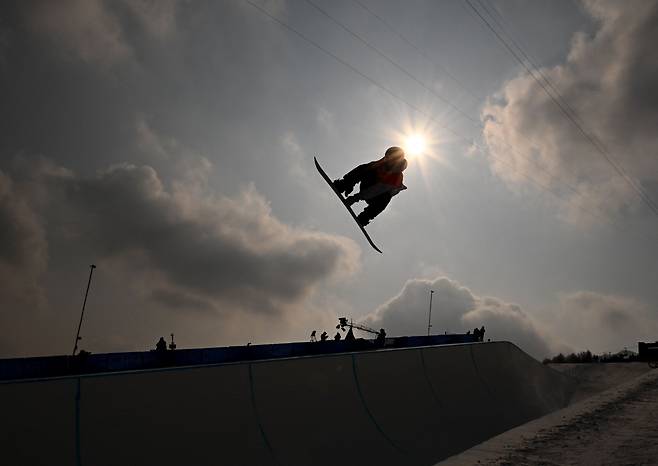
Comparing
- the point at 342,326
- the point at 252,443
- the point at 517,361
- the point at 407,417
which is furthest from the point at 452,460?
Result: the point at 342,326

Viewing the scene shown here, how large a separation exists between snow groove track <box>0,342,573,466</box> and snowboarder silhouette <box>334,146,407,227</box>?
5.08 metres

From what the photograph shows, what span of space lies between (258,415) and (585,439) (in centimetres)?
712

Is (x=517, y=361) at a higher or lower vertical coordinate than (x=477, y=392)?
higher

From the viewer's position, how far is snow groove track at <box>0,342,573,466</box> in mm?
7102

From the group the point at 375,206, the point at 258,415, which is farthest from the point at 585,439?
the point at 375,206

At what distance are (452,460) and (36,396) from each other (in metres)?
7.17

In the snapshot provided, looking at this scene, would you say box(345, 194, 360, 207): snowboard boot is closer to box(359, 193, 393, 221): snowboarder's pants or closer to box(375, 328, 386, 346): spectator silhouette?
box(359, 193, 393, 221): snowboarder's pants

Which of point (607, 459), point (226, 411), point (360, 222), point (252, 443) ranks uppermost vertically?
point (360, 222)

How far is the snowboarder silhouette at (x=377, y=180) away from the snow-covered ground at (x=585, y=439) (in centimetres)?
709

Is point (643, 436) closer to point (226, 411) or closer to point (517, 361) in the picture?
point (226, 411)

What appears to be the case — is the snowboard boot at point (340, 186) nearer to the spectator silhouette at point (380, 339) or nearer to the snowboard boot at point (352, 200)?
the snowboard boot at point (352, 200)

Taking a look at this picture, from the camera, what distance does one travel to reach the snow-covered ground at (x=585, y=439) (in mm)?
7102

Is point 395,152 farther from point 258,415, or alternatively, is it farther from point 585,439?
point 585,439

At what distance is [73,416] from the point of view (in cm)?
727
